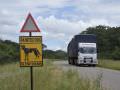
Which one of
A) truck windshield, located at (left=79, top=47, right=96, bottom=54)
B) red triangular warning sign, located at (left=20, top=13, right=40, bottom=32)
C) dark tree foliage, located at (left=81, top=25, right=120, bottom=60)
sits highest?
dark tree foliage, located at (left=81, top=25, right=120, bottom=60)

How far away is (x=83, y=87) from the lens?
688 inches

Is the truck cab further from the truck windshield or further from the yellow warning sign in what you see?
the yellow warning sign

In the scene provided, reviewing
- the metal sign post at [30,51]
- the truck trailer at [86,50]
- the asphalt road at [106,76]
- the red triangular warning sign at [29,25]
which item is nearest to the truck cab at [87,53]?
the truck trailer at [86,50]

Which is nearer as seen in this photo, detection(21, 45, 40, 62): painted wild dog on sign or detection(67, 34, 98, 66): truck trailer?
detection(21, 45, 40, 62): painted wild dog on sign

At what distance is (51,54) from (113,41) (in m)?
37.0

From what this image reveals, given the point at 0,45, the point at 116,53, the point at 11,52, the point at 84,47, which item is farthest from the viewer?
the point at 116,53

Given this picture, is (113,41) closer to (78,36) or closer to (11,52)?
(11,52)

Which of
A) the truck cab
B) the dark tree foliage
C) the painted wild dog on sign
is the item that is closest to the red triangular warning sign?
the painted wild dog on sign

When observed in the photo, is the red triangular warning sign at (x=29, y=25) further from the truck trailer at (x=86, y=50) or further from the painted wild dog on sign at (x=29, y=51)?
the truck trailer at (x=86, y=50)

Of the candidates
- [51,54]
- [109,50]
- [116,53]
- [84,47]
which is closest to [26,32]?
[84,47]

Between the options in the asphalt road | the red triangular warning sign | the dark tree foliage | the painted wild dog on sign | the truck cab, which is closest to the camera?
the painted wild dog on sign

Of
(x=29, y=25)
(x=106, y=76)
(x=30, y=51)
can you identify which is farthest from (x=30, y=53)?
(x=106, y=76)

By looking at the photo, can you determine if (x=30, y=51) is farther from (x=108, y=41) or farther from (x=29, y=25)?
(x=108, y=41)

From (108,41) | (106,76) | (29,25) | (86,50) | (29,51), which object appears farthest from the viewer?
(108,41)
